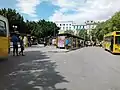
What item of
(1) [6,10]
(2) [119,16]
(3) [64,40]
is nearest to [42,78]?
(3) [64,40]

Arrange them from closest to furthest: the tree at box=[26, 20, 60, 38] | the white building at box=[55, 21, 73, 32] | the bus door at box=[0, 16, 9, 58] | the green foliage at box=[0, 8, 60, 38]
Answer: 1. the bus door at box=[0, 16, 9, 58]
2. the green foliage at box=[0, 8, 60, 38]
3. the tree at box=[26, 20, 60, 38]
4. the white building at box=[55, 21, 73, 32]

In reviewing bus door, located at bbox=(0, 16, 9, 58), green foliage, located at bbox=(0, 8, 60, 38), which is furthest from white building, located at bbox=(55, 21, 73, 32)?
bus door, located at bbox=(0, 16, 9, 58)

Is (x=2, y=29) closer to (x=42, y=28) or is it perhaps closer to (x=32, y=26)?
Answer: (x=32, y=26)

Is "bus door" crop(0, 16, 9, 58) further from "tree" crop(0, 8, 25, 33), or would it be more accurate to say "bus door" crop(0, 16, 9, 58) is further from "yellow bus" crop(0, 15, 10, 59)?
"tree" crop(0, 8, 25, 33)

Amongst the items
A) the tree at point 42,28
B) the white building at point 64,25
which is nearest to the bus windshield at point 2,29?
the tree at point 42,28

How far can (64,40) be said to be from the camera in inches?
1927

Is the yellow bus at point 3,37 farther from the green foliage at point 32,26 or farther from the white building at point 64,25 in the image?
the white building at point 64,25

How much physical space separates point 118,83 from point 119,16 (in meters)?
52.0

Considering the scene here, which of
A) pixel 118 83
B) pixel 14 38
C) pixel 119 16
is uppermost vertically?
pixel 119 16

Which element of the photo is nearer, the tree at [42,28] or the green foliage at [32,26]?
the green foliage at [32,26]

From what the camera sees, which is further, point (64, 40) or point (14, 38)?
point (64, 40)

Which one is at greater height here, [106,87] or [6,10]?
[6,10]

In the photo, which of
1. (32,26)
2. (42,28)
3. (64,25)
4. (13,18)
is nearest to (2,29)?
(13,18)

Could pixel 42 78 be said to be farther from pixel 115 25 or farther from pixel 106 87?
pixel 115 25
